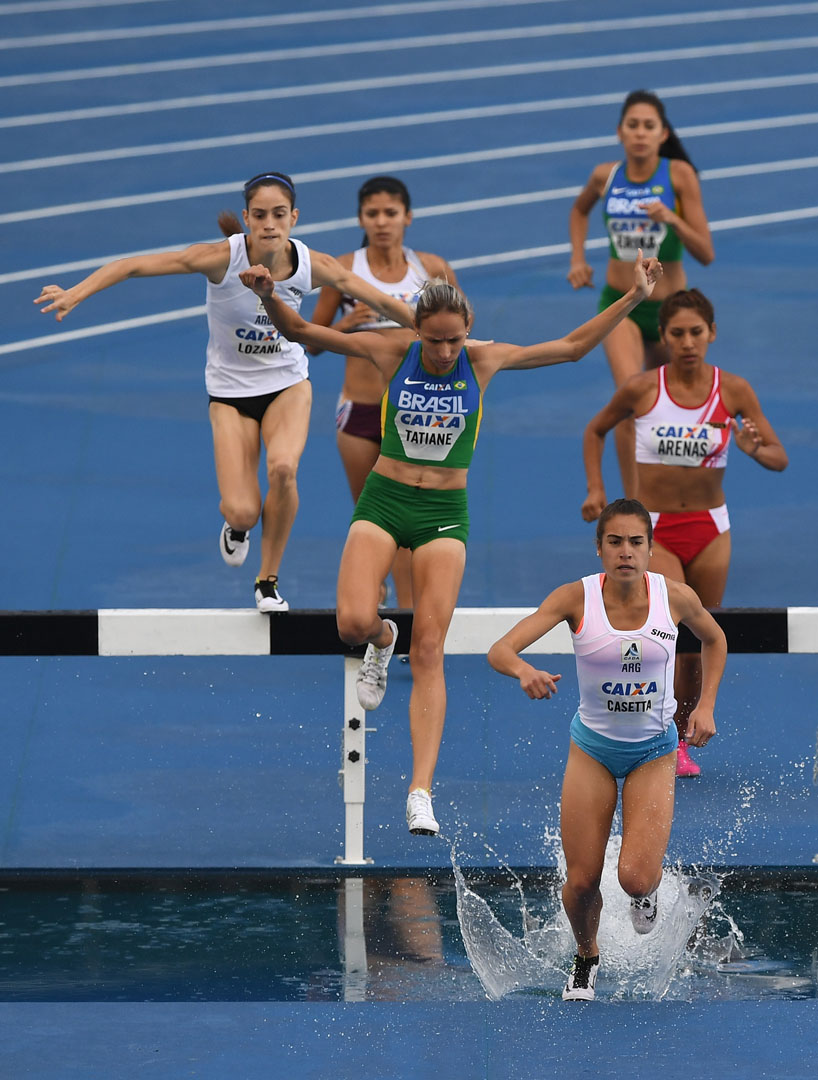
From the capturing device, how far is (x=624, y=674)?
7.11 m

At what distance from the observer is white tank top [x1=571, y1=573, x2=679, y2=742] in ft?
23.3

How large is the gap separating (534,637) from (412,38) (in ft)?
53.6

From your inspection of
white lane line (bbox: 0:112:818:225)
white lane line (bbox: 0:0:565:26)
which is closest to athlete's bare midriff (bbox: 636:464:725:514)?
white lane line (bbox: 0:112:818:225)

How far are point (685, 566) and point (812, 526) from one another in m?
3.29

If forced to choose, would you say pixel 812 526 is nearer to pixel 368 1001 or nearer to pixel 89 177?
pixel 368 1001

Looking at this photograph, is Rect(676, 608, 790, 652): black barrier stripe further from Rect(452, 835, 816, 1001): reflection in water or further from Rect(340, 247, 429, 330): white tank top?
Rect(340, 247, 429, 330): white tank top

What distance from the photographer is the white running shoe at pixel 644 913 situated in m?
7.31

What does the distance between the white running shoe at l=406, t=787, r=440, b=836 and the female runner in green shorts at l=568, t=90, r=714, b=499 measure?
378cm

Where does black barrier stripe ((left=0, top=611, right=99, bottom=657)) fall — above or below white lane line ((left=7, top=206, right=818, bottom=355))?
below

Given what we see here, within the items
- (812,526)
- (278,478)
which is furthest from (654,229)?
(278,478)

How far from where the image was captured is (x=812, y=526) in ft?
40.8

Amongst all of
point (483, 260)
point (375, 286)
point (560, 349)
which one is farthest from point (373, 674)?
point (483, 260)

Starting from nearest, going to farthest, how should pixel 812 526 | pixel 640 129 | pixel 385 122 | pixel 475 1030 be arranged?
pixel 475 1030
pixel 640 129
pixel 812 526
pixel 385 122

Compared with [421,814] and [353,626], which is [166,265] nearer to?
[353,626]
